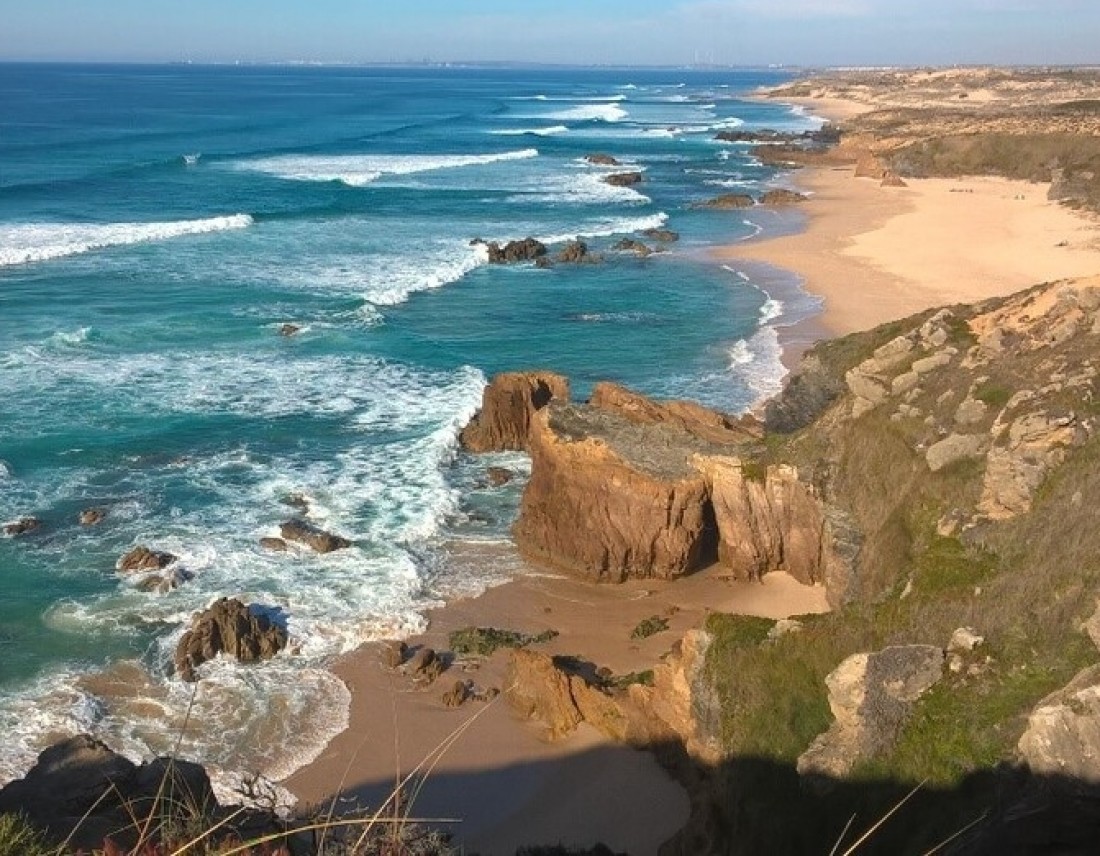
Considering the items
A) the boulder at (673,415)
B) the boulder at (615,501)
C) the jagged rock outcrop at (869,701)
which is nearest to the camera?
the jagged rock outcrop at (869,701)

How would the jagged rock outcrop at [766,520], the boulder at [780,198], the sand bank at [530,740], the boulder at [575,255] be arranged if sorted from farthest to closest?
the boulder at [780,198] → the boulder at [575,255] → the jagged rock outcrop at [766,520] → the sand bank at [530,740]

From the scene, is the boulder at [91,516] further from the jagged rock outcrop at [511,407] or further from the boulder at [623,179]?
the boulder at [623,179]

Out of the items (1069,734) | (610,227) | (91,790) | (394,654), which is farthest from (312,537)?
(610,227)

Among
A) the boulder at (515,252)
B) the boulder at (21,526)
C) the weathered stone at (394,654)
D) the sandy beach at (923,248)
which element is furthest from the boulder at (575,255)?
the weathered stone at (394,654)

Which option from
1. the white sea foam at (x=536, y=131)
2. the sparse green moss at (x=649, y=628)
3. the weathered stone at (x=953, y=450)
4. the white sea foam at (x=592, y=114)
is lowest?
the sparse green moss at (x=649, y=628)

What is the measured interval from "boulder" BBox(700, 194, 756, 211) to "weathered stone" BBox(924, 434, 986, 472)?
4401cm

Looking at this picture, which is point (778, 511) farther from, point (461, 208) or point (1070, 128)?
point (1070, 128)

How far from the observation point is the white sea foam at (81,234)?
4162 centimetres

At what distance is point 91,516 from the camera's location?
19875 mm

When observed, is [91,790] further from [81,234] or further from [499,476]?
[81,234]

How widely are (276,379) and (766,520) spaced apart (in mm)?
15793

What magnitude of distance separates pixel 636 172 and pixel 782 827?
6400 centimetres

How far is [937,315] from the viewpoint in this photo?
62.3 ft

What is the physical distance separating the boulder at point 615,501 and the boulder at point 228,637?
5.03 metres
